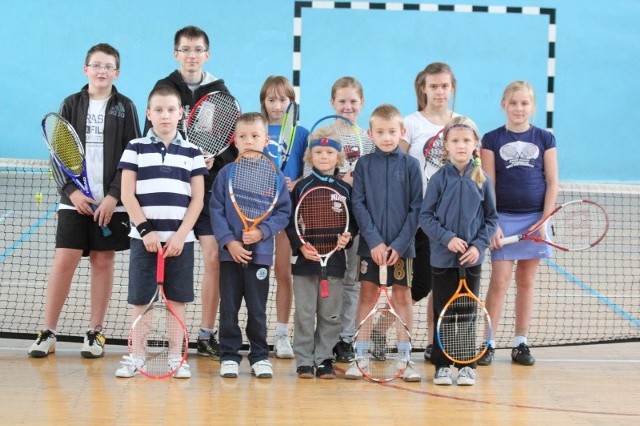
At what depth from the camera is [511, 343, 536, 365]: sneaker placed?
16.9 ft

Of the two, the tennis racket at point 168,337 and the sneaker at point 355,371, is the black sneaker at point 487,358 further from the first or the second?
the tennis racket at point 168,337

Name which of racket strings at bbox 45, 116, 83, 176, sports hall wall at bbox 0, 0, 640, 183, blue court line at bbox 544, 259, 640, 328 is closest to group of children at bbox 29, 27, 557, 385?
racket strings at bbox 45, 116, 83, 176

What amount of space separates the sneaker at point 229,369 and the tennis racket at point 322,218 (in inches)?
25.8

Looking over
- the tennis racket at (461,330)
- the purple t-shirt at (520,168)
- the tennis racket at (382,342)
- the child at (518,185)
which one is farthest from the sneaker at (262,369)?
the purple t-shirt at (520,168)

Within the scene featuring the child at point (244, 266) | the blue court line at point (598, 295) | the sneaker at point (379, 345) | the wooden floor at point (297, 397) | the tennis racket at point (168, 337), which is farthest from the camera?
the blue court line at point (598, 295)

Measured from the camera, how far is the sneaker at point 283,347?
5215 millimetres

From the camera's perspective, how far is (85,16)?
12.5 metres

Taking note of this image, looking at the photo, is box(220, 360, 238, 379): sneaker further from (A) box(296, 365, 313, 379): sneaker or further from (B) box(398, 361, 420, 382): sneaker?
(B) box(398, 361, 420, 382): sneaker

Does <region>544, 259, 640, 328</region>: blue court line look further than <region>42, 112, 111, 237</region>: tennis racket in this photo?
Yes

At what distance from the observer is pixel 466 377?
466 centimetres

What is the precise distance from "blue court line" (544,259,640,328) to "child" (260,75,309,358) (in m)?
2.36

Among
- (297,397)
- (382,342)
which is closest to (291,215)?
(382,342)

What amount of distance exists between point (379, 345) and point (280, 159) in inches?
41.5

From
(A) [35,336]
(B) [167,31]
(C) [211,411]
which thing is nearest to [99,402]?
(C) [211,411]
